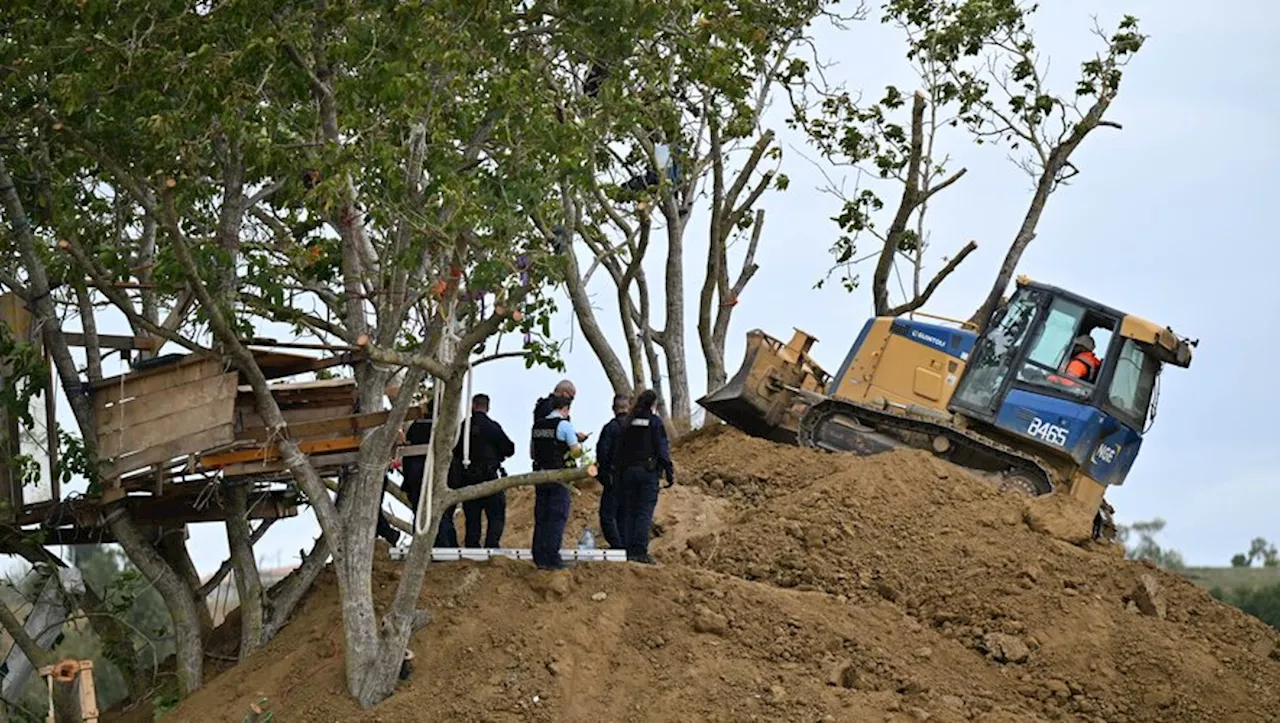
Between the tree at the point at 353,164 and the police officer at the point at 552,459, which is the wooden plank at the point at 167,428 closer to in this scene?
the tree at the point at 353,164

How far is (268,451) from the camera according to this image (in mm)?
15789

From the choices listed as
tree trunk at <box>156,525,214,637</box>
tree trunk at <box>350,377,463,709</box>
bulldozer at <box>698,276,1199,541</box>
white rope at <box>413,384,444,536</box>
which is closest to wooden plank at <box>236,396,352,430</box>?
tree trunk at <box>350,377,463,709</box>

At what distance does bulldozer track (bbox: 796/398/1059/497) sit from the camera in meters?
21.0

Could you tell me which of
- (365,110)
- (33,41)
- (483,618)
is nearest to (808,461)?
(483,618)

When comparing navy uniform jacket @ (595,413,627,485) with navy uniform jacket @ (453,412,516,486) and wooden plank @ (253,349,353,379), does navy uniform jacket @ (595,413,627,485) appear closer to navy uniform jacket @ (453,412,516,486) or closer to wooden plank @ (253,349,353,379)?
navy uniform jacket @ (453,412,516,486)

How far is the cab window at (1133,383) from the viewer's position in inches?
818

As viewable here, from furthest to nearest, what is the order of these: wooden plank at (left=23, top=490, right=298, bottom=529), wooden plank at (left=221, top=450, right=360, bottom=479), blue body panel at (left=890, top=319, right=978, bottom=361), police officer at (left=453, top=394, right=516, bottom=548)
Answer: blue body panel at (left=890, top=319, right=978, bottom=361), wooden plank at (left=23, top=490, right=298, bottom=529), police officer at (left=453, top=394, right=516, bottom=548), wooden plank at (left=221, top=450, right=360, bottom=479)

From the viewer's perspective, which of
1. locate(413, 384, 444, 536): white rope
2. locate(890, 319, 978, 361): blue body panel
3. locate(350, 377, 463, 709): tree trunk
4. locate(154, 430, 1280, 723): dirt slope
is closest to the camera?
locate(413, 384, 444, 536): white rope

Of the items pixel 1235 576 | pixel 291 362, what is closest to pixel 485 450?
pixel 291 362

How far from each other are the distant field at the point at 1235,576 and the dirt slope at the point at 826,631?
41921mm

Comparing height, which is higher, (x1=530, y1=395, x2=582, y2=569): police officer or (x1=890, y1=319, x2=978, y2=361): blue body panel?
(x1=890, y1=319, x2=978, y2=361): blue body panel

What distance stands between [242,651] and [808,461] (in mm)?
6891

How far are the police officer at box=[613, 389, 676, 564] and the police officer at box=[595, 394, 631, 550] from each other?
60mm

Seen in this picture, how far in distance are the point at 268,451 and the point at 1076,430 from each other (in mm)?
8916
